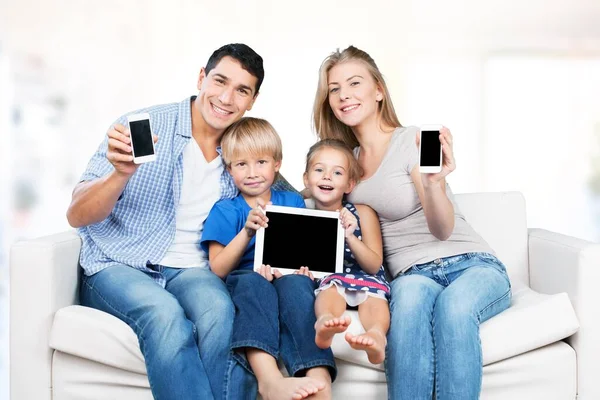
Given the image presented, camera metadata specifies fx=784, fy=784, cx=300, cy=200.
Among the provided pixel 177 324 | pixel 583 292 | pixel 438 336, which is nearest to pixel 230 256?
pixel 177 324

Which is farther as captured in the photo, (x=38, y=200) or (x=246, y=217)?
(x=38, y=200)

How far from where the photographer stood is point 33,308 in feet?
7.42

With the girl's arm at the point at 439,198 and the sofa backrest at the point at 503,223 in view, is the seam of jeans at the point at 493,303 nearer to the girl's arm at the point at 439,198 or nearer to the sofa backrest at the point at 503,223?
the girl's arm at the point at 439,198

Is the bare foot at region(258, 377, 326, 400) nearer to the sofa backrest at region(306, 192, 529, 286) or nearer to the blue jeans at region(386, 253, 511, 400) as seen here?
the blue jeans at region(386, 253, 511, 400)

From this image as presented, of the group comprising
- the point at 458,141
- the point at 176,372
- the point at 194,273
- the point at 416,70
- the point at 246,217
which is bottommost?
the point at 176,372

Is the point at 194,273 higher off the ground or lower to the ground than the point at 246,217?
lower

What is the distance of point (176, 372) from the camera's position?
199 centimetres

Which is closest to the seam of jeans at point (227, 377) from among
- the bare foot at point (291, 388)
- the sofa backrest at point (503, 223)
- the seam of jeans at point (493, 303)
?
the bare foot at point (291, 388)

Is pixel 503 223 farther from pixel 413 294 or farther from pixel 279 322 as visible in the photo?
pixel 279 322

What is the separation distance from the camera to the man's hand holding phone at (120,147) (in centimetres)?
212

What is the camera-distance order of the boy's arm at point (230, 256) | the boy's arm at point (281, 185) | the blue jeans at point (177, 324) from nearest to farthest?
the blue jeans at point (177, 324) → the boy's arm at point (230, 256) → the boy's arm at point (281, 185)

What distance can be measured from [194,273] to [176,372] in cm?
41

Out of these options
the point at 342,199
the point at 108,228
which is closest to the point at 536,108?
the point at 342,199

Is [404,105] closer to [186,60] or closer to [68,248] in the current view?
[186,60]
